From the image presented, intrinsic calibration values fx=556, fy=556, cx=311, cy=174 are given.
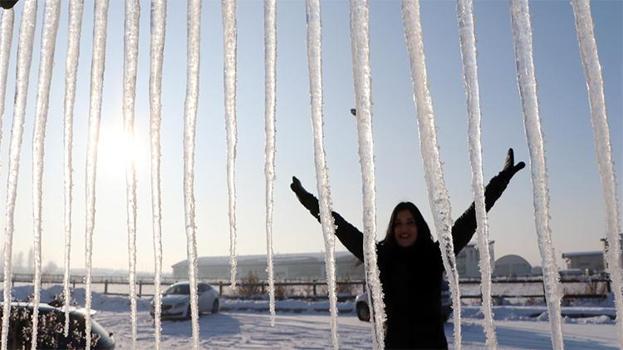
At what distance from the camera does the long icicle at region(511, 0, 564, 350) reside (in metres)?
1.24

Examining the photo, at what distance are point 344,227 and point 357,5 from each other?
124 cm

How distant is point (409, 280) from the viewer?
8.86 ft

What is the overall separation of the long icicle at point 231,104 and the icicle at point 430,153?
0.51m

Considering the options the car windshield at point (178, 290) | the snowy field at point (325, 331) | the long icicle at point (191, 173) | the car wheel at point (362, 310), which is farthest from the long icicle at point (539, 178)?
the car windshield at point (178, 290)

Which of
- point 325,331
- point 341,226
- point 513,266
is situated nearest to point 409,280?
point 341,226

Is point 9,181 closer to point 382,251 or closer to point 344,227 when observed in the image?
point 344,227

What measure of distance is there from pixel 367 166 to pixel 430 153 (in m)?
0.16

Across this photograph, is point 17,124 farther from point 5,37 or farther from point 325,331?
point 325,331

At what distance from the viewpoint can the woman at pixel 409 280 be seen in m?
2.61

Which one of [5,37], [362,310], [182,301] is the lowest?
[362,310]

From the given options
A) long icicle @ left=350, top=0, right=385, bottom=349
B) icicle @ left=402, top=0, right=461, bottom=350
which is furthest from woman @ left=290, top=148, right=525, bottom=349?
icicle @ left=402, top=0, right=461, bottom=350

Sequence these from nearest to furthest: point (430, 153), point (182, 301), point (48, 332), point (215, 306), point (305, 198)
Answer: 1. point (430, 153)
2. point (305, 198)
3. point (48, 332)
4. point (182, 301)
5. point (215, 306)

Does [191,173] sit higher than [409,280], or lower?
higher

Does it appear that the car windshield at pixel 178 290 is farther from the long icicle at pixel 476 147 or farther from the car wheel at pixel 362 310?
the long icicle at pixel 476 147
